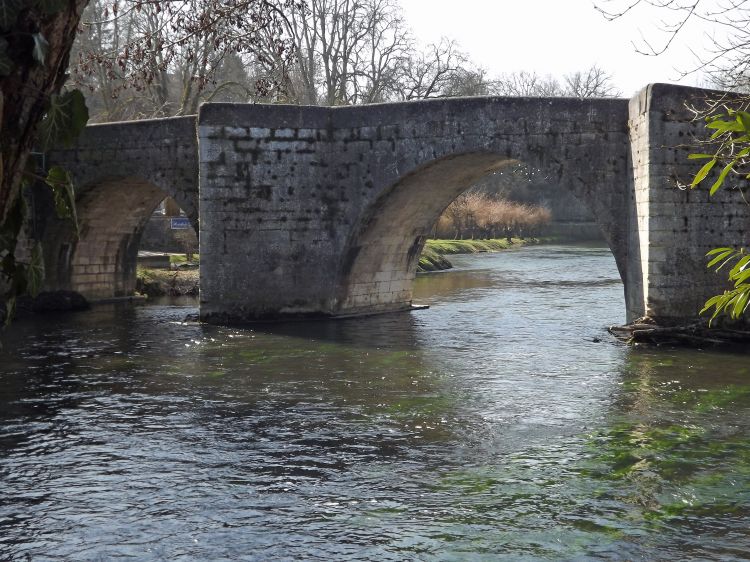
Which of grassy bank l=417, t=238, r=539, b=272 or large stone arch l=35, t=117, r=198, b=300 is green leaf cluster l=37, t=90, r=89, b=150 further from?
grassy bank l=417, t=238, r=539, b=272

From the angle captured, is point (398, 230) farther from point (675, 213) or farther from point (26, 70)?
point (26, 70)

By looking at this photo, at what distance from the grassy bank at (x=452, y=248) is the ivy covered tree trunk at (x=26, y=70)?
72.8 feet

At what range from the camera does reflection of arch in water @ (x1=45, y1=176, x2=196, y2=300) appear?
1720 cm

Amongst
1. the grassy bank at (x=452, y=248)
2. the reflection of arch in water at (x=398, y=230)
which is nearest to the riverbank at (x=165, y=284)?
the reflection of arch in water at (x=398, y=230)

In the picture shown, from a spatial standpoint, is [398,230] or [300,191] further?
[398,230]

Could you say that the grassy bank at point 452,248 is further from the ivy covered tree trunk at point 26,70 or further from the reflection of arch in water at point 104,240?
the ivy covered tree trunk at point 26,70

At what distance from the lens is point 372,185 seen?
1381cm

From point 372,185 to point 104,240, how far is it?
21.9ft

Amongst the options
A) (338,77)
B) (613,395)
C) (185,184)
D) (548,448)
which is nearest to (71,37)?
(548,448)

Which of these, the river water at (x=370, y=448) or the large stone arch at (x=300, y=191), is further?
the large stone arch at (x=300, y=191)

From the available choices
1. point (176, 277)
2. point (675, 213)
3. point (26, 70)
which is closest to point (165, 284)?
point (176, 277)

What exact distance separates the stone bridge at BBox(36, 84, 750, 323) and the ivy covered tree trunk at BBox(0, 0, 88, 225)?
10.1 meters

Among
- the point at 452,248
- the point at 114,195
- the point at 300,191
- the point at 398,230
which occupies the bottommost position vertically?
the point at 452,248

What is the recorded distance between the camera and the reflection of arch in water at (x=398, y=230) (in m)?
13.9
